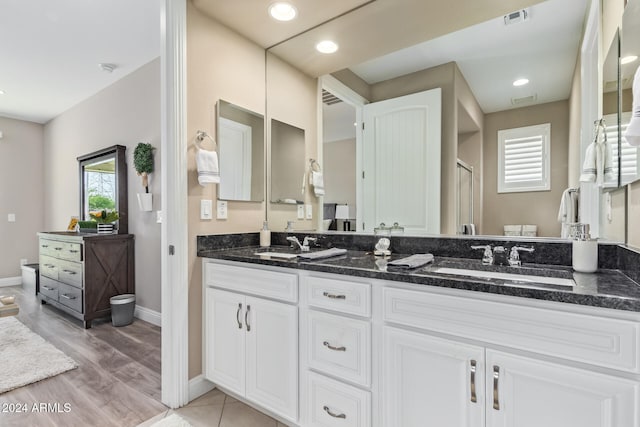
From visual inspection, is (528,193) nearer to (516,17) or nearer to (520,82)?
(520,82)

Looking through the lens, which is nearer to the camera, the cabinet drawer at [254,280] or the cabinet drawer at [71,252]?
the cabinet drawer at [254,280]

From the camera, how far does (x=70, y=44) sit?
2.96 meters

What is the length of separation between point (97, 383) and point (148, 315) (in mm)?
1230

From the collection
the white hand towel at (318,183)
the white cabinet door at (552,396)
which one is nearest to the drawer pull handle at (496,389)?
the white cabinet door at (552,396)

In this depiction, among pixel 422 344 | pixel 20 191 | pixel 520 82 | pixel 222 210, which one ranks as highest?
pixel 520 82

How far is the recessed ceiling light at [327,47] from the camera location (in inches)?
89.1

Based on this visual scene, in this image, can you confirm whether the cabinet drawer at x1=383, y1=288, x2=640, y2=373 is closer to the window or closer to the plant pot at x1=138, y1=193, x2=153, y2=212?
the window

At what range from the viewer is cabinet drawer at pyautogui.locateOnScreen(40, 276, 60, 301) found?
11.8ft

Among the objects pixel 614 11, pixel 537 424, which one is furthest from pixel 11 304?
pixel 614 11

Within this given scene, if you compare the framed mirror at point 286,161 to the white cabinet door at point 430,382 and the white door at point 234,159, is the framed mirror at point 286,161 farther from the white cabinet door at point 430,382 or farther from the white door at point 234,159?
the white cabinet door at point 430,382

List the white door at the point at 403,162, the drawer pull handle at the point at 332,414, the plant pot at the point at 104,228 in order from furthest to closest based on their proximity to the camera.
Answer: the plant pot at the point at 104,228, the white door at the point at 403,162, the drawer pull handle at the point at 332,414

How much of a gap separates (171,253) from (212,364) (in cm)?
72

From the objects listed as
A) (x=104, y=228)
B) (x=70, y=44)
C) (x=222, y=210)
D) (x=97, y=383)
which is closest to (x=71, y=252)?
(x=104, y=228)

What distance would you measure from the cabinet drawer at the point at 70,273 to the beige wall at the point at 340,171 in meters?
2.74
